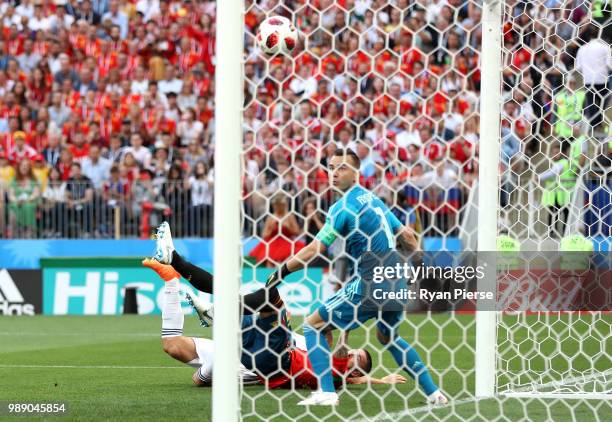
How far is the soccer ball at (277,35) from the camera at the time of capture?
24.7 ft

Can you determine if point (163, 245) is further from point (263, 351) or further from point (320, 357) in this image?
point (320, 357)

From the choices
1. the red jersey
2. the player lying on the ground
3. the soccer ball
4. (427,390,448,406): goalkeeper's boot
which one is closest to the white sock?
the player lying on the ground

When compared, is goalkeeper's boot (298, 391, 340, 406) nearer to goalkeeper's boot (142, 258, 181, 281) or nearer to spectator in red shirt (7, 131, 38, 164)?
goalkeeper's boot (142, 258, 181, 281)

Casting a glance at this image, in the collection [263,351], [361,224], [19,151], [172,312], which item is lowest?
[263,351]

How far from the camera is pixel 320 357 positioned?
689 cm

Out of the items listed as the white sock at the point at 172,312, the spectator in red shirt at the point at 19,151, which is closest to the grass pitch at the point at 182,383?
the white sock at the point at 172,312

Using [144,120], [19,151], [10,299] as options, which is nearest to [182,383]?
[10,299]

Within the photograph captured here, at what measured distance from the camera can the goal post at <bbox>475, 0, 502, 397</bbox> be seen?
271 inches

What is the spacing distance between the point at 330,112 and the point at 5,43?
11.2m

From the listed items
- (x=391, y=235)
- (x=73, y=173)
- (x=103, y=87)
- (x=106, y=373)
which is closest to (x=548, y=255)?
(x=391, y=235)

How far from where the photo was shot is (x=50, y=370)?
929 cm

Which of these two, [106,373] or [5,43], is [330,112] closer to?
[106,373]

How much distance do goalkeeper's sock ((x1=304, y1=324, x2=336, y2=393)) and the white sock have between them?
145 centimetres

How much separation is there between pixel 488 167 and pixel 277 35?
182 cm
